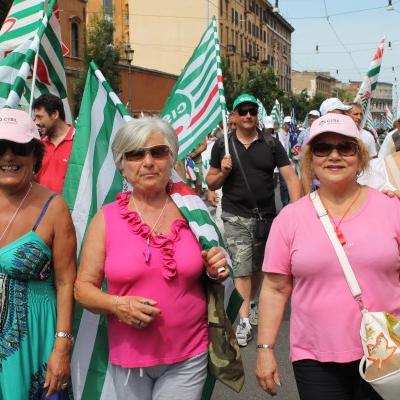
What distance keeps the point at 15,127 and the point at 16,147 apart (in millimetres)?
85

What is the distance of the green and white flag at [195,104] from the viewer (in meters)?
5.59

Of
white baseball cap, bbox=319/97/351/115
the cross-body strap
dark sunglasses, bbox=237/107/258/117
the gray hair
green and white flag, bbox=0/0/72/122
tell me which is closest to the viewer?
the gray hair

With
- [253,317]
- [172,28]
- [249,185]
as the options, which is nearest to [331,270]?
[249,185]

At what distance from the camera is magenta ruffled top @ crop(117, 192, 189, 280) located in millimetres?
2628

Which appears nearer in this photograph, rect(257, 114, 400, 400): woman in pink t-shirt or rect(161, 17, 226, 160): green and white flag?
rect(257, 114, 400, 400): woman in pink t-shirt

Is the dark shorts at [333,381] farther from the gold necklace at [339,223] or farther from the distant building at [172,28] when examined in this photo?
the distant building at [172,28]

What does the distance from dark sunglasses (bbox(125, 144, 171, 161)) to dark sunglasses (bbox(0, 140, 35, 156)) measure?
1.36ft

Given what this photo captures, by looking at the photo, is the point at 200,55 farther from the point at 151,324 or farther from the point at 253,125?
the point at 151,324

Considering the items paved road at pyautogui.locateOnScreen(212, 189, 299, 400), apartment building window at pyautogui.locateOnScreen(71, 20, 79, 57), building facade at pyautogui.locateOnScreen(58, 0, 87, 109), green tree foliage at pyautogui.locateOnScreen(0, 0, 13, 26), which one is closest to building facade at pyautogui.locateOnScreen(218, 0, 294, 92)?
building facade at pyautogui.locateOnScreen(58, 0, 87, 109)

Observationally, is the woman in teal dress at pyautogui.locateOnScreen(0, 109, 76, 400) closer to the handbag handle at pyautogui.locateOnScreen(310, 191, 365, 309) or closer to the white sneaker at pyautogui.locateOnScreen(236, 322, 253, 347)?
the handbag handle at pyautogui.locateOnScreen(310, 191, 365, 309)

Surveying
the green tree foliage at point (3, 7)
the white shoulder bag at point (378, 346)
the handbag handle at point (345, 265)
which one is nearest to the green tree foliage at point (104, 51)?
the green tree foliage at point (3, 7)

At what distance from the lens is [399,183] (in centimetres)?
317

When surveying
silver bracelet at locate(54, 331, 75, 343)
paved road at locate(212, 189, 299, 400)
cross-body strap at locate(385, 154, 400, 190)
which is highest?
cross-body strap at locate(385, 154, 400, 190)

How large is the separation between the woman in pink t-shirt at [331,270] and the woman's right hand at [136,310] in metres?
0.55
